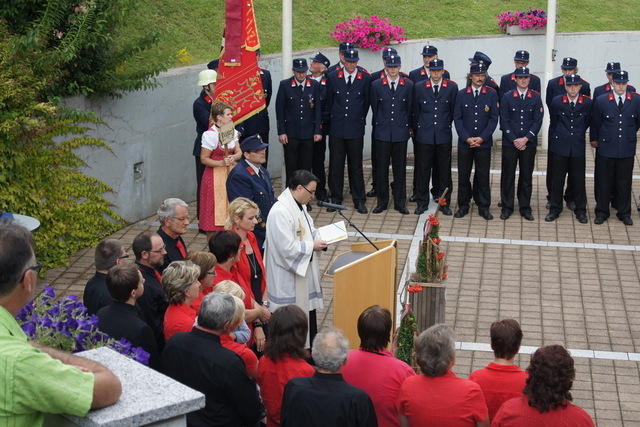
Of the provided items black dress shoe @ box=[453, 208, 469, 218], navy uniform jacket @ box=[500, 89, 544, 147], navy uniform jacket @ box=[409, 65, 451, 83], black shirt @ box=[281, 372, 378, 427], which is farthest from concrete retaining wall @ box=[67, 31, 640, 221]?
black shirt @ box=[281, 372, 378, 427]

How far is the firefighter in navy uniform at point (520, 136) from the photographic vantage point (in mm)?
12852

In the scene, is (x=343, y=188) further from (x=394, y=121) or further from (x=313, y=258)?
(x=313, y=258)

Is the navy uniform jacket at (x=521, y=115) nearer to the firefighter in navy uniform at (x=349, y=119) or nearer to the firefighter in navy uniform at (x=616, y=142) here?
the firefighter in navy uniform at (x=616, y=142)

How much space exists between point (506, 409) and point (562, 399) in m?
0.28

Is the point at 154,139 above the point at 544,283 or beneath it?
above

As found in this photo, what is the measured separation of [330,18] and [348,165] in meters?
5.13

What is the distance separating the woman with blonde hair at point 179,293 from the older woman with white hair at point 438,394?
1.58 metres

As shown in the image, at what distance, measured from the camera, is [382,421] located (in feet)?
18.5

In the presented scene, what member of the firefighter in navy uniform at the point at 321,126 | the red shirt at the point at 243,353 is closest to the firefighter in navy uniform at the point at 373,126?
the firefighter in navy uniform at the point at 321,126

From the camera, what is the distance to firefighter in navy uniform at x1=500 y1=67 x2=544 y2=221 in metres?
12.9

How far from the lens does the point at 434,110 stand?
13094 millimetres

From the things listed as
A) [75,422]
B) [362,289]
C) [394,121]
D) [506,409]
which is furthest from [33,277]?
[394,121]

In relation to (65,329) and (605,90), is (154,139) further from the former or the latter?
(65,329)

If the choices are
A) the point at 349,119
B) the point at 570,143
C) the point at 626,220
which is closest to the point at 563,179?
the point at 570,143
